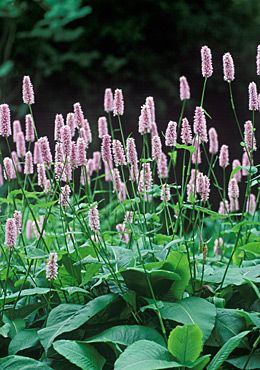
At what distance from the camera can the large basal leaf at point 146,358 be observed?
1483 millimetres

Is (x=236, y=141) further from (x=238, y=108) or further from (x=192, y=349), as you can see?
(x=192, y=349)

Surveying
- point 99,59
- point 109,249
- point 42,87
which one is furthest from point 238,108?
point 109,249

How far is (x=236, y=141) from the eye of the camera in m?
5.41

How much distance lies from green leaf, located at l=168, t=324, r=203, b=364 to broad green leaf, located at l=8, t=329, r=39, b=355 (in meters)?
0.34

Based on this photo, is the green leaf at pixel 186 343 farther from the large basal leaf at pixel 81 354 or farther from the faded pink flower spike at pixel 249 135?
the faded pink flower spike at pixel 249 135

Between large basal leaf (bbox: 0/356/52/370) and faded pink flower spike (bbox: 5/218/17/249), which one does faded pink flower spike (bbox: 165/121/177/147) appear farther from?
large basal leaf (bbox: 0/356/52/370)

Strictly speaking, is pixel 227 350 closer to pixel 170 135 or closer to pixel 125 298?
pixel 125 298

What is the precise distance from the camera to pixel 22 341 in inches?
67.1

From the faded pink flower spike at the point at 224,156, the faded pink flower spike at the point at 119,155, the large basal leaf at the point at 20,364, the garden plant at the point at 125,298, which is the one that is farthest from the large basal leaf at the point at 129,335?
the faded pink flower spike at the point at 224,156

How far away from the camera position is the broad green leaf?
1693 mm

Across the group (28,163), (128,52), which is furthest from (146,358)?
(128,52)

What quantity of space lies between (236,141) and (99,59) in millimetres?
1349

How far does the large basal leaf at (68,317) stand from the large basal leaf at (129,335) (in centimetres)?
5

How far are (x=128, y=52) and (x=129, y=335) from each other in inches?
181
